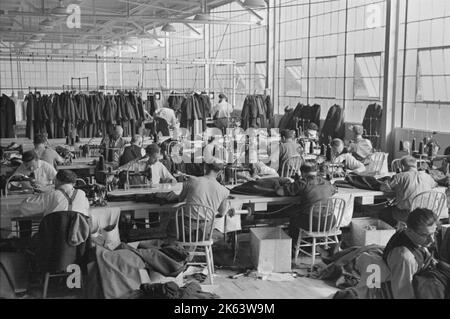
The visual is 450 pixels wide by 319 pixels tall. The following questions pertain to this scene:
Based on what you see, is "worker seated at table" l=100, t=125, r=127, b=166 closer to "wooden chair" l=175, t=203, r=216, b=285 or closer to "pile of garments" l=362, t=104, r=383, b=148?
"wooden chair" l=175, t=203, r=216, b=285

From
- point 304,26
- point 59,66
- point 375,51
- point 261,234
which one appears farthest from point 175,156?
point 59,66

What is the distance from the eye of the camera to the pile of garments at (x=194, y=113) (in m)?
13.2

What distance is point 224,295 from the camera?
16.1 feet

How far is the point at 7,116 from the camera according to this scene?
11.4 meters

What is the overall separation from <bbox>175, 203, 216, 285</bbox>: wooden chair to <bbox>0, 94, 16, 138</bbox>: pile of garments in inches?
283

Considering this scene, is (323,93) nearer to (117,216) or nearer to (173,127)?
(173,127)

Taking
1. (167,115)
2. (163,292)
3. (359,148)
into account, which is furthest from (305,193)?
(167,115)

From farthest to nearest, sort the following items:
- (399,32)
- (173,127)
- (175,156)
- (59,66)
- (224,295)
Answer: (59,66)
(173,127)
(399,32)
(175,156)
(224,295)

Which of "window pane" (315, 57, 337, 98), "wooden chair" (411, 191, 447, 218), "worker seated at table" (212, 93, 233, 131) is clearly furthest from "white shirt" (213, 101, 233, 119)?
"wooden chair" (411, 191, 447, 218)

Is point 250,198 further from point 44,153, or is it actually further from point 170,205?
point 44,153

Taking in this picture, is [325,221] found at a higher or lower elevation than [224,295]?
higher

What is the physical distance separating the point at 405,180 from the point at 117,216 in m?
3.09

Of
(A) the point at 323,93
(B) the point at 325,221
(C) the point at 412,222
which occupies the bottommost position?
(B) the point at 325,221

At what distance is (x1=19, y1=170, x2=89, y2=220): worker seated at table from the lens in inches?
190
